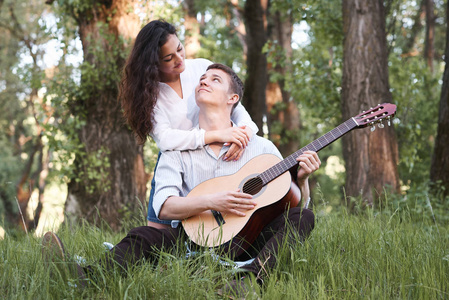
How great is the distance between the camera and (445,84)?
6785mm

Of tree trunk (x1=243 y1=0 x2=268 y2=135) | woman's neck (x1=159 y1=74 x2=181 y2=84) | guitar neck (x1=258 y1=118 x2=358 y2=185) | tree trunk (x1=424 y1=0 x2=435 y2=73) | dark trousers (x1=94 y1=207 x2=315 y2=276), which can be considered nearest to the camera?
dark trousers (x1=94 y1=207 x2=315 y2=276)

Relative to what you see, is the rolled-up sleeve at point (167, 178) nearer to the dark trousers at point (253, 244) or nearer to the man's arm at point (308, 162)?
the dark trousers at point (253, 244)

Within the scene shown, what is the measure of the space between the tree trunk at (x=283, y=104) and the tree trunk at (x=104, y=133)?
773 cm

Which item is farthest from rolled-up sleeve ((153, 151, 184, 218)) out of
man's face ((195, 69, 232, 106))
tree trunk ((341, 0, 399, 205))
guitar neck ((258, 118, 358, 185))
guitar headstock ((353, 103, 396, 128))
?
tree trunk ((341, 0, 399, 205))

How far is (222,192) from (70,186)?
14.9ft

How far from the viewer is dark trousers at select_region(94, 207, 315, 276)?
9.48 ft

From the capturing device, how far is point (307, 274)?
111 inches

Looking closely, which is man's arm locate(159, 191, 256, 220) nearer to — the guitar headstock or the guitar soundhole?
the guitar soundhole

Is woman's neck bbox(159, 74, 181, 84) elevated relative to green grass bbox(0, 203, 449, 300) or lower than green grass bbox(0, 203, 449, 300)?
elevated

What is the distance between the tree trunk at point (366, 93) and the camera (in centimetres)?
618

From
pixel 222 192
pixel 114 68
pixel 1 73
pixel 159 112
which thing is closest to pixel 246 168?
pixel 222 192

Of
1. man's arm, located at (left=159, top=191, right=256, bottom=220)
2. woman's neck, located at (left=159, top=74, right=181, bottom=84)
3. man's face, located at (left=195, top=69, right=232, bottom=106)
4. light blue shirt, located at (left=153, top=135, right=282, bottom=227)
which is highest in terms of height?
woman's neck, located at (left=159, top=74, right=181, bottom=84)

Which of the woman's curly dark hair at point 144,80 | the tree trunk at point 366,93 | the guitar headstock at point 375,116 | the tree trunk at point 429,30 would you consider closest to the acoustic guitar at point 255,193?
the guitar headstock at point 375,116

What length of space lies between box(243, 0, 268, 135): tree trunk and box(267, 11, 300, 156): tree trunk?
3.74 m
